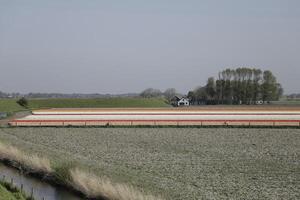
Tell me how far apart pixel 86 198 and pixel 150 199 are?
3317 mm

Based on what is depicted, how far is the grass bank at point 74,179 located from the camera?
15.4 m

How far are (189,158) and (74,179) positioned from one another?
31.4ft

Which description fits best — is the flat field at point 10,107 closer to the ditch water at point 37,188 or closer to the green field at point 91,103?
the green field at point 91,103

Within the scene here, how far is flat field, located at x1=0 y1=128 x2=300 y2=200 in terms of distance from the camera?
17719 millimetres

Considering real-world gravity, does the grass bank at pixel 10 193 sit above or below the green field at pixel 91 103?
below

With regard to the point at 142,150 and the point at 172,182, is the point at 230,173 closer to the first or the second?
the point at 172,182

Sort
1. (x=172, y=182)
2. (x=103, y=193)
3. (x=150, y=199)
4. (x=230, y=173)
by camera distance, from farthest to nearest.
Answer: (x=230, y=173), (x=172, y=182), (x=103, y=193), (x=150, y=199)

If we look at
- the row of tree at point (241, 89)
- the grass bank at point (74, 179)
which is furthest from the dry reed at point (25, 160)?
the row of tree at point (241, 89)

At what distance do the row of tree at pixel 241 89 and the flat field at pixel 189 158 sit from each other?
3499 inches

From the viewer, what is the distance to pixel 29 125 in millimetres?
51375

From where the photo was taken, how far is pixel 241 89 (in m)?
134

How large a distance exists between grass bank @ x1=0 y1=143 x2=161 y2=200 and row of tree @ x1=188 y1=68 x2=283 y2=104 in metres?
112

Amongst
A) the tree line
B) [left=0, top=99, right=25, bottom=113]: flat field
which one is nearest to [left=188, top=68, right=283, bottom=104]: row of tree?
the tree line

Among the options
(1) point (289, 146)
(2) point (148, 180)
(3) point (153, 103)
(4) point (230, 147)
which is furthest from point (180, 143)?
(3) point (153, 103)
